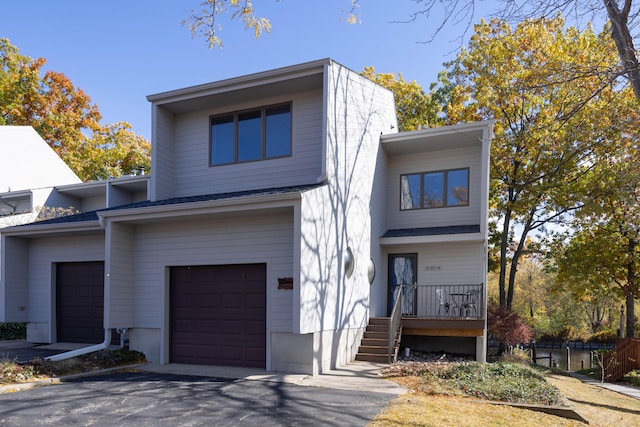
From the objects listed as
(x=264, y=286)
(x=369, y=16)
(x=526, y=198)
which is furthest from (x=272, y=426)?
(x=526, y=198)

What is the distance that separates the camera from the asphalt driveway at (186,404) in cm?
643

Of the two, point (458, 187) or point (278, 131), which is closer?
point (278, 131)

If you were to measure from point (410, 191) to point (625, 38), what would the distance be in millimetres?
7439

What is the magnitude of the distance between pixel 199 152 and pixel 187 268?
128 inches

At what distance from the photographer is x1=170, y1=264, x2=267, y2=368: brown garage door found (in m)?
10.6

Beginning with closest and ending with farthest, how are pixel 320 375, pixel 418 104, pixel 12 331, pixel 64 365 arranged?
pixel 64 365
pixel 320 375
pixel 12 331
pixel 418 104

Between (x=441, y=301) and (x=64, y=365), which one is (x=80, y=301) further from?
(x=441, y=301)

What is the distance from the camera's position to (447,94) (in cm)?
2389

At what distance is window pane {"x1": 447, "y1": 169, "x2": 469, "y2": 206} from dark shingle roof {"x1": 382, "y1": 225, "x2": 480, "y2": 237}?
0.74 metres

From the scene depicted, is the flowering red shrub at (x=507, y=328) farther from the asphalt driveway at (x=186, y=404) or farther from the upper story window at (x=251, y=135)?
the upper story window at (x=251, y=135)

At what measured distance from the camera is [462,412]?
A: 6906 mm

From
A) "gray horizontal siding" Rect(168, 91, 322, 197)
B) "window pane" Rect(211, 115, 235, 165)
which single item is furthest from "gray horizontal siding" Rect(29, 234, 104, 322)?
"window pane" Rect(211, 115, 235, 165)

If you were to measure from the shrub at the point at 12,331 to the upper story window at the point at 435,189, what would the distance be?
12.8 metres

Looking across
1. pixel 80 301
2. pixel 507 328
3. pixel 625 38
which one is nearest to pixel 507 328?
pixel 507 328
